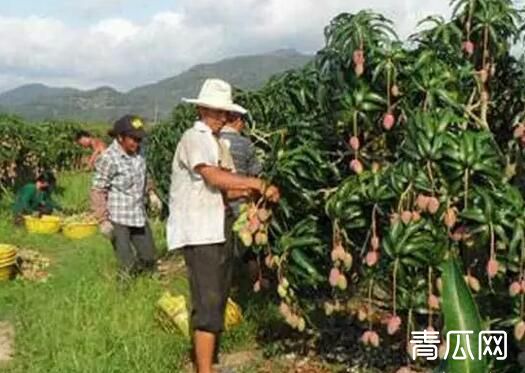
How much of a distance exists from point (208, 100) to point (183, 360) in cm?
160

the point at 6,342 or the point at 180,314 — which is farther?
the point at 6,342

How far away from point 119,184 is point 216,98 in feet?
8.76

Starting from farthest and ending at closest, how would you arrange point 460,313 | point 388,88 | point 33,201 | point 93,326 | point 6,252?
1. point 33,201
2. point 6,252
3. point 93,326
4. point 388,88
5. point 460,313

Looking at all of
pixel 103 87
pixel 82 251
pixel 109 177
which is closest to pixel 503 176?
pixel 109 177

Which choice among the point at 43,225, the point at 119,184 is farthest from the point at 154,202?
the point at 119,184

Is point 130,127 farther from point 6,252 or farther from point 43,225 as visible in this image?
point 43,225

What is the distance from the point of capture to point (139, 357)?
520 cm

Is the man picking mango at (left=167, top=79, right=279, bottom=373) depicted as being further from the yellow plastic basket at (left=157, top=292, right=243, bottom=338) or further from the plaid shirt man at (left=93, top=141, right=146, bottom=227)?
the plaid shirt man at (left=93, top=141, right=146, bottom=227)

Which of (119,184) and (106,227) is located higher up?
(119,184)

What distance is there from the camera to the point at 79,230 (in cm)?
1149

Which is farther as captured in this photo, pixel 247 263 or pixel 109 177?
pixel 109 177

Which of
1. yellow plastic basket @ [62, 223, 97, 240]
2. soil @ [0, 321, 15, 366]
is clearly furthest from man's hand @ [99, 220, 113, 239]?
yellow plastic basket @ [62, 223, 97, 240]

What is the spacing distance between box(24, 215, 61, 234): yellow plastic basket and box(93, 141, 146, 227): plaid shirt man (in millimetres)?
4776

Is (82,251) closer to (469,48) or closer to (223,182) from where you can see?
(223,182)
